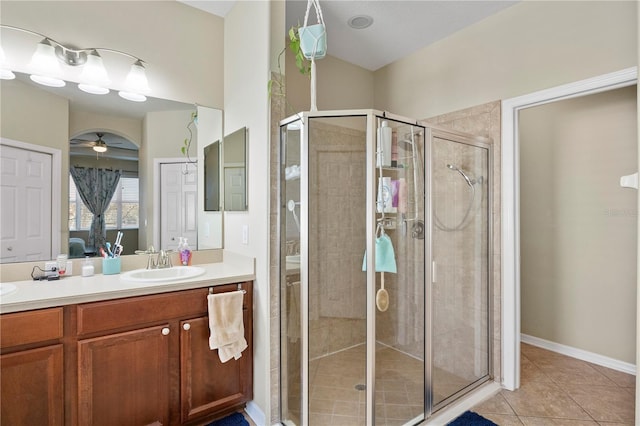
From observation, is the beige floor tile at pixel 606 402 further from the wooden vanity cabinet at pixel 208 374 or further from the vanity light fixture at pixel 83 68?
the vanity light fixture at pixel 83 68

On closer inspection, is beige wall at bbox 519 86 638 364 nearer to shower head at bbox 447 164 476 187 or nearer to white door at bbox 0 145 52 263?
shower head at bbox 447 164 476 187

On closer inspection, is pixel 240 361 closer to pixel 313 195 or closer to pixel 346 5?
pixel 313 195

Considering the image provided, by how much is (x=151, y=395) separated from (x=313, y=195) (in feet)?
4.55

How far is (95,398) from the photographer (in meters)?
1.60

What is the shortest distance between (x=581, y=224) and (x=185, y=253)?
3347 mm

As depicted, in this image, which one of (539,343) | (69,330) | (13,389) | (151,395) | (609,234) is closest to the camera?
(13,389)

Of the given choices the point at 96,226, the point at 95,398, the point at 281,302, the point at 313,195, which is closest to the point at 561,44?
the point at 313,195

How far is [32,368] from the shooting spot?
1.45 meters

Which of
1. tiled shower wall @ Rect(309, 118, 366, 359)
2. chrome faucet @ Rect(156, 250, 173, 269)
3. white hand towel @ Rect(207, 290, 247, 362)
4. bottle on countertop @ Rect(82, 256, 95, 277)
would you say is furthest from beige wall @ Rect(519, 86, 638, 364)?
bottle on countertop @ Rect(82, 256, 95, 277)

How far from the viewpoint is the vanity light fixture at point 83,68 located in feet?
6.22

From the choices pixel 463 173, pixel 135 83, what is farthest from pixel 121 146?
pixel 463 173

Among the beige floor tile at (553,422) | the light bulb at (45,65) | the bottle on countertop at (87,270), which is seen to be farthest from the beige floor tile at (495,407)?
the light bulb at (45,65)

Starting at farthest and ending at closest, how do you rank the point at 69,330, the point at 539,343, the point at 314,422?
the point at 539,343 → the point at 314,422 → the point at 69,330

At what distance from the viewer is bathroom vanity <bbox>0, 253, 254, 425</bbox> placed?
56.9 inches
